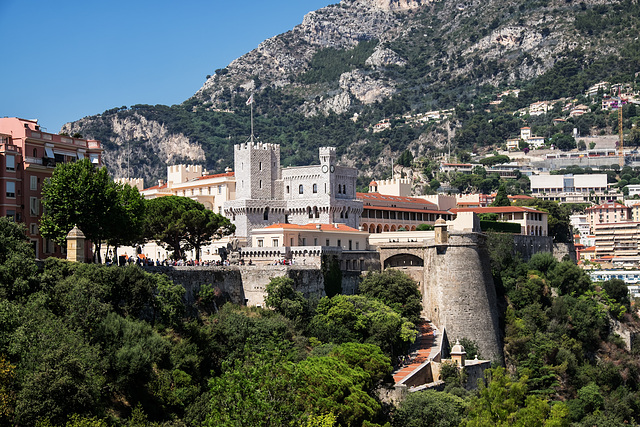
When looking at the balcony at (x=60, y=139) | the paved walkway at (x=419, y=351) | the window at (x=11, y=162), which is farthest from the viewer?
the paved walkway at (x=419, y=351)

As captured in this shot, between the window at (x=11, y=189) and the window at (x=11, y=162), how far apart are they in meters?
0.85

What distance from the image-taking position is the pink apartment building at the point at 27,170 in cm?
5250

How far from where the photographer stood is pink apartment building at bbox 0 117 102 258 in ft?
172

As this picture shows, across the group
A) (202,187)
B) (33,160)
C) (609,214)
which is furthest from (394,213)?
(609,214)

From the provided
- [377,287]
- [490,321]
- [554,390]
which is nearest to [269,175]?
[377,287]

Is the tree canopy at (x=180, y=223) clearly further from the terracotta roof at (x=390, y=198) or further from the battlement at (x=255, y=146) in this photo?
the terracotta roof at (x=390, y=198)

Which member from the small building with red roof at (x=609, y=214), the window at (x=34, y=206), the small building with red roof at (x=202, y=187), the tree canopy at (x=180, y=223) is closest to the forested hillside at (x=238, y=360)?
the window at (x=34, y=206)

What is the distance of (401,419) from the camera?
164 ft

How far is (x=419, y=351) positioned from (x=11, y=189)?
2933 cm

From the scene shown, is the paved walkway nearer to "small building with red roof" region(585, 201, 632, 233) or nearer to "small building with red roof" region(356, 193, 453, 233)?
"small building with red roof" region(356, 193, 453, 233)

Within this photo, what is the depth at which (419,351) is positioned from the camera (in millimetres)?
62375

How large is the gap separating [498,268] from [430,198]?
2779 cm

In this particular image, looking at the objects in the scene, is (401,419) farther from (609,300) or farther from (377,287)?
(609,300)

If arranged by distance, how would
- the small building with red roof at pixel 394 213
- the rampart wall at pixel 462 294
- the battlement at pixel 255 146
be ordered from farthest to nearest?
the small building with red roof at pixel 394 213 < the battlement at pixel 255 146 < the rampart wall at pixel 462 294
